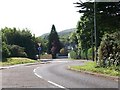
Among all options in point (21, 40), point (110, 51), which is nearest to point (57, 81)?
point (110, 51)

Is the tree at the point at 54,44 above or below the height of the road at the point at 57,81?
above

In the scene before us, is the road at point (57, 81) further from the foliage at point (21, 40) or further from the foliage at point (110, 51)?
the foliage at point (21, 40)

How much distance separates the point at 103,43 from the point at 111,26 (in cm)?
407

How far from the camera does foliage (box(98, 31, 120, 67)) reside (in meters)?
29.2

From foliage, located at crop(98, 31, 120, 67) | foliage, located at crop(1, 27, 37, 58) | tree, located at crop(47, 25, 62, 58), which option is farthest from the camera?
tree, located at crop(47, 25, 62, 58)

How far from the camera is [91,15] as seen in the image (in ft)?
102

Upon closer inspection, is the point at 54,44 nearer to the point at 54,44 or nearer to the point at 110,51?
the point at 54,44

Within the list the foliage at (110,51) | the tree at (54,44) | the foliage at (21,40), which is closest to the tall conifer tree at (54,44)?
the tree at (54,44)

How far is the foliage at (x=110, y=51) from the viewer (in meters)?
29.2

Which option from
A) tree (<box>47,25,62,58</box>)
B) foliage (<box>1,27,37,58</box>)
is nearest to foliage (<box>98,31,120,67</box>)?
foliage (<box>1,27,37,58</box>)

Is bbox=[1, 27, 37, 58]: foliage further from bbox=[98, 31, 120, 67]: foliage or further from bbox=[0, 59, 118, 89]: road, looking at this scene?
bbox=[0, 59, 118, 89]: road

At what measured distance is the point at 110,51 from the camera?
31562 mm

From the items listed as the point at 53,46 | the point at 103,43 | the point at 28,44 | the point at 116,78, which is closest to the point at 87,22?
the point at 103,43

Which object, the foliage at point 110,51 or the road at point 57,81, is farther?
the foliage at point 110,51
